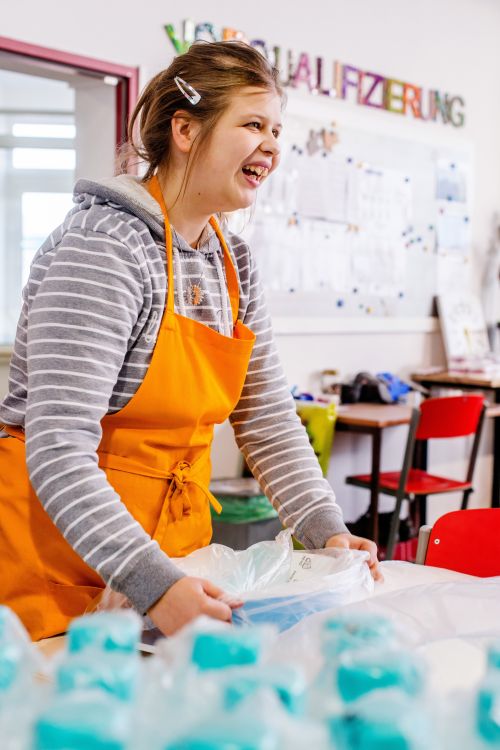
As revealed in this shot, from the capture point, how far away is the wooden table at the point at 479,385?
4.09 m

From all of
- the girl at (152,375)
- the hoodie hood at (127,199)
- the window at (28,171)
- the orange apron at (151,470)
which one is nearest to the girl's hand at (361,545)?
the girl at (152,375)

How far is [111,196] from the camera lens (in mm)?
1280

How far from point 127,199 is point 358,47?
9.97ft

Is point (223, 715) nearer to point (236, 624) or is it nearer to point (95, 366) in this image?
point (236, 624)

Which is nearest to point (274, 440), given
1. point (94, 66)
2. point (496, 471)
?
point (94, 66)

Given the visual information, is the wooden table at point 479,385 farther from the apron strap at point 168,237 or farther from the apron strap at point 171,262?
the apron strap at point 168,237

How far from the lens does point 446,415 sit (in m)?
3.42

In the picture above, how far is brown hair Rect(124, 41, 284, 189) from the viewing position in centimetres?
132

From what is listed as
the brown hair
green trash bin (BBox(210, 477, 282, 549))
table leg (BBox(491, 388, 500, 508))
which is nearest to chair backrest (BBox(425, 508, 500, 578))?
the brown hair

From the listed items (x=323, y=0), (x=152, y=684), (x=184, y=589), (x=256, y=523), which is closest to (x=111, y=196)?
(x=184, y=589)

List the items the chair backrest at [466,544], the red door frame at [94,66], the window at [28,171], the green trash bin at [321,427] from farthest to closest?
the window at [28,171]
the green trash bin at [321,427]
the red door frame at [94,66]
the chair backrest at [466,544]

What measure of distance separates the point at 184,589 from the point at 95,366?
0.29 m

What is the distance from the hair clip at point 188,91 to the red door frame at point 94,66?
4.40 ft

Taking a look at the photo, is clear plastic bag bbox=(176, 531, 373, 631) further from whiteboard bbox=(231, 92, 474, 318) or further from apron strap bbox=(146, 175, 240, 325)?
whiteboard bbox=(231, 92, 474, 318)
